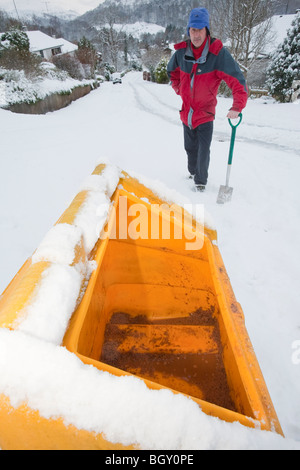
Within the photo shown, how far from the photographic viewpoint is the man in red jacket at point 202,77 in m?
2.64

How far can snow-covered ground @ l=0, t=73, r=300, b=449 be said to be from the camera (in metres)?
1.39

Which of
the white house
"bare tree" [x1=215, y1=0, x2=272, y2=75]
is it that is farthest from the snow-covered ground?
the white house

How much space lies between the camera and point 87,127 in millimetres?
7766

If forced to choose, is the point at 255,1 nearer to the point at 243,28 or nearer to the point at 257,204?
the point at 243,28

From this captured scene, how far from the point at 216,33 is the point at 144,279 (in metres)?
25.3

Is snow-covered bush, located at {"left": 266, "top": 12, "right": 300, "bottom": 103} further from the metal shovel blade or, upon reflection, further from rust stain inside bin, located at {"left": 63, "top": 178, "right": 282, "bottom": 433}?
rust stain inside bin, located at {"left": 63, "top": 178, "right": 282, "bottom": 433}

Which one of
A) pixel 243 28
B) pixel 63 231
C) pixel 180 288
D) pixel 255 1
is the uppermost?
pixel 255 1

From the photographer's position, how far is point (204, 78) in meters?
2.84

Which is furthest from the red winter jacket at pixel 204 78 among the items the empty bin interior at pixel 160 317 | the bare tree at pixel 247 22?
the bare tree at pixel 247 22

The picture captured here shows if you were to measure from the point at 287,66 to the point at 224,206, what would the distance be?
17.6m

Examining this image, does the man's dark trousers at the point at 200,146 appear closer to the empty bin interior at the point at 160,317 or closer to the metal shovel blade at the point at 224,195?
the metal shovel blade at the point at 224,195

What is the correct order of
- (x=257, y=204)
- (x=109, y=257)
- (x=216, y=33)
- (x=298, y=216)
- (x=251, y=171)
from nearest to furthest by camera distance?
(x=109, y=257), (x=298, y=216), (x=257, y=204), (x=251, y=171), (x=216, y=33)

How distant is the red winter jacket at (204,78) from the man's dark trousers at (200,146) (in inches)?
4.3

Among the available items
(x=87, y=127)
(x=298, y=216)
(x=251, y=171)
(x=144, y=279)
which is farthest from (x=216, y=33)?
(x=144, y=279)
